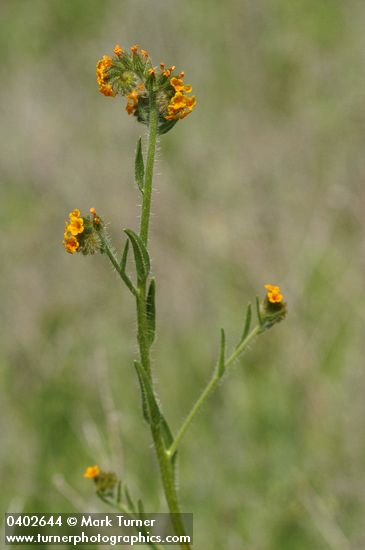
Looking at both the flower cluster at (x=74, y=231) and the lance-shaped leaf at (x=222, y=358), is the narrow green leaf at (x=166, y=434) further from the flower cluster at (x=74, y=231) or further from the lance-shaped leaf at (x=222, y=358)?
the flower cluster at (x=74, y=231)

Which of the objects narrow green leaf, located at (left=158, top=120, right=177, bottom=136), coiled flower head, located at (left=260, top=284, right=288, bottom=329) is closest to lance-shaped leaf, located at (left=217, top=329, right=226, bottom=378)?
coiled flower head, located at (left=260, top=284, right=288, bottom=329)

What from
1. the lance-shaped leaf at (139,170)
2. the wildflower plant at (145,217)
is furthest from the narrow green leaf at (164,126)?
the lance-shaped leaf at (139,170)

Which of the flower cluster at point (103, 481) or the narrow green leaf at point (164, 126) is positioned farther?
the flower cluster at point (103, 481)

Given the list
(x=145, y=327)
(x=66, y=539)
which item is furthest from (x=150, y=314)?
(x=66, y=539)

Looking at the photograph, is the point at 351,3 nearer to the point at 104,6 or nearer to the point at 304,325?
the point at 104,6

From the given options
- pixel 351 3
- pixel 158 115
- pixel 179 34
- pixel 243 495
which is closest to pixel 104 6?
pixel 179 34

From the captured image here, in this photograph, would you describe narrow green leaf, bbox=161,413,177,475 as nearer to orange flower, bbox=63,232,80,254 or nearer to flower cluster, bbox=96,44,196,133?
orange flower, bbox=63,232,80,254
